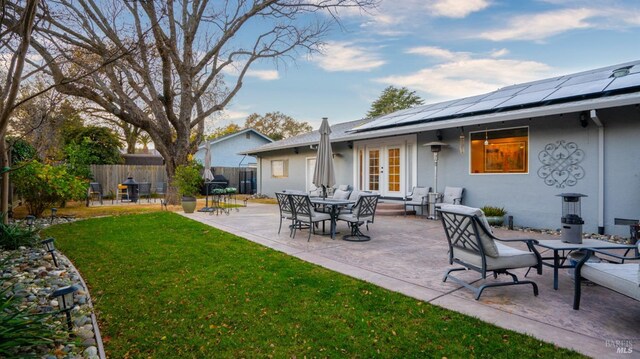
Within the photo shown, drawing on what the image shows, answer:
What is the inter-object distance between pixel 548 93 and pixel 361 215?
615 centimetres

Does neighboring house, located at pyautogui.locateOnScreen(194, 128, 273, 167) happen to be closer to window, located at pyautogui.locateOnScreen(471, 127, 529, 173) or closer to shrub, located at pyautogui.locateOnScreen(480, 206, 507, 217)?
window, located at pyautogui.locateOnScreen(471, 127, 529, 173)

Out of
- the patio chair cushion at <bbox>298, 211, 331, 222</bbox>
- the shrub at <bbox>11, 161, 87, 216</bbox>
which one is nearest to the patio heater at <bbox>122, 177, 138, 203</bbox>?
the shrub at <bbox>11, 161, 87, 216</bbox>

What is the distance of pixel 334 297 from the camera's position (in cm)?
335

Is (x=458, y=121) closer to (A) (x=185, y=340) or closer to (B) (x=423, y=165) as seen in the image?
(B) (x=423, y=165)

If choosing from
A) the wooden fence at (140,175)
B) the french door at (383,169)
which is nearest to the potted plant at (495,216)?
the french door at (383,169)

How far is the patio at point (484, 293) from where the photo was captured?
103 inches

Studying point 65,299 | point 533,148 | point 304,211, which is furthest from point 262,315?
point 533,148

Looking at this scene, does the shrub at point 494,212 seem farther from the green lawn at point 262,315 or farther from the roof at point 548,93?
the green lawn at point 262,315

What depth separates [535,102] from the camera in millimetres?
7832

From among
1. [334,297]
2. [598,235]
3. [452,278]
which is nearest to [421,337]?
[334,297]

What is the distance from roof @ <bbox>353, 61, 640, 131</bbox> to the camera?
7070 millimetres

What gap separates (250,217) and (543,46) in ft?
36.2

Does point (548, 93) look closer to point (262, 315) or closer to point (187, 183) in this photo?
point (262, 315)

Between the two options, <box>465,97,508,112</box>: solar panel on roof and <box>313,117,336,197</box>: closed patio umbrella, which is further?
<box>465,97,508,112</box>: solar panel on roof
